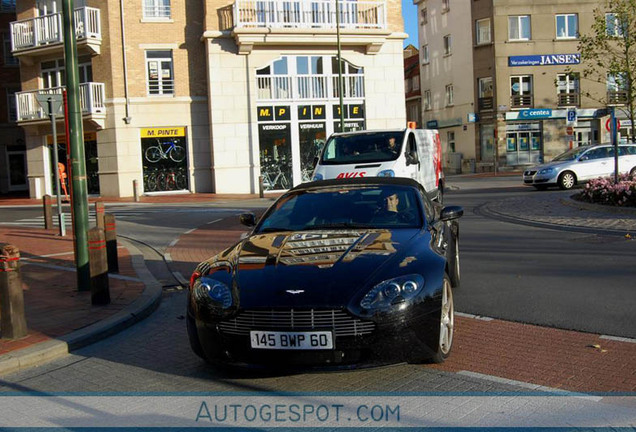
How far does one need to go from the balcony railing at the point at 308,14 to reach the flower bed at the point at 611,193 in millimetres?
16741

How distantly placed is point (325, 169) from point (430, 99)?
40.2 metres

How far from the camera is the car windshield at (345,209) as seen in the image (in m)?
6.09

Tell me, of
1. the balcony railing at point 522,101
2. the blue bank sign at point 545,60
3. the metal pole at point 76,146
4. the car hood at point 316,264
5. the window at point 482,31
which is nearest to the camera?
the car hood at point 316,264

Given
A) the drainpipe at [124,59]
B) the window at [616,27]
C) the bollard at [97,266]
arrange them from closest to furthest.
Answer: the bollard at [97,266]
the window at [616,27]
the drainpipe at [124,59]

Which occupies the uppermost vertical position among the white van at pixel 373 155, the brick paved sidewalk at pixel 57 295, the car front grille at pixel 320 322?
the white van at pixel 373 155

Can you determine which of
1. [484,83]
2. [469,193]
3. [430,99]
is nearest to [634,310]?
[469,193]

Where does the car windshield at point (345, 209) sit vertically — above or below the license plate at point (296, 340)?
above

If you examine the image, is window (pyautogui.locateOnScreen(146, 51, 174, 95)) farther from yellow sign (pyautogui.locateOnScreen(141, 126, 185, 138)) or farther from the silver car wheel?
the silver car wheel

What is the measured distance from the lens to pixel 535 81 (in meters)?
44.0

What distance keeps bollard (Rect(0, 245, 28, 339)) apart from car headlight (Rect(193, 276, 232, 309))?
216 centimetres

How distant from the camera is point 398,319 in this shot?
4.56 meters

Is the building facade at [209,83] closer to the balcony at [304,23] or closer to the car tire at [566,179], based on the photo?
the balcony at [304,23]

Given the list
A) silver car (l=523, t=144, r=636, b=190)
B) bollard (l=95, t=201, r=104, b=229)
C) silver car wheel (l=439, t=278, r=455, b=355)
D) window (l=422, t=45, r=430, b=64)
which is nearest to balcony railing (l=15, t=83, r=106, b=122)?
silver car (l=523, t=144, r=636, b=190)

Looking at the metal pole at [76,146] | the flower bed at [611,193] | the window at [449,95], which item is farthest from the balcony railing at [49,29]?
the window at [449,95]
